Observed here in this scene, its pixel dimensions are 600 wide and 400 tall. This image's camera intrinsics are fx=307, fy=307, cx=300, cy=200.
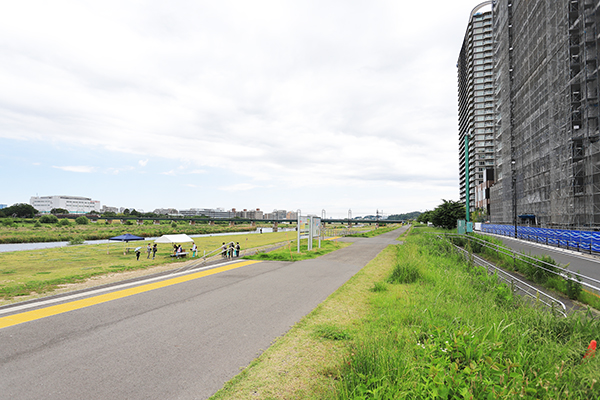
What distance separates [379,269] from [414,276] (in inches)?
164

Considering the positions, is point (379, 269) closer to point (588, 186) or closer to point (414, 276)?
point (414, 276)

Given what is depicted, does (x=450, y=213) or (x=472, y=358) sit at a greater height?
(x=450, y=213)

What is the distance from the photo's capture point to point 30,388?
457 centimetres

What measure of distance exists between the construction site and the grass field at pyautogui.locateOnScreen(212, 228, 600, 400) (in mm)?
36536

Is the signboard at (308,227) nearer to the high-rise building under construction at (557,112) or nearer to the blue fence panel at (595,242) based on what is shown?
the blue fence panel at (595,242)

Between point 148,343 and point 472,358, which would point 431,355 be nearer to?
point 472,358

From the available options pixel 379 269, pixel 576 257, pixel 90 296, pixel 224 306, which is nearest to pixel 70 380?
pixel 224 306

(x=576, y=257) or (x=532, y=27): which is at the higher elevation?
(x=532, y=27)

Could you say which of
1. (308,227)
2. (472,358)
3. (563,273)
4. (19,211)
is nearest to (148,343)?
(472,358)

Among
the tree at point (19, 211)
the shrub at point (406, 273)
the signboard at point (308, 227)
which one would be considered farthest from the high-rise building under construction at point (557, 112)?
the tree at point (19, 211)

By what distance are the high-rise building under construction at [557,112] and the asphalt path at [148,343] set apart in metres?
38.7

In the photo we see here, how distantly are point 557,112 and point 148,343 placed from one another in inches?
2019

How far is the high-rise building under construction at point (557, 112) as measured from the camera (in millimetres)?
34531

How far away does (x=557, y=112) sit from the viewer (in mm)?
39562
